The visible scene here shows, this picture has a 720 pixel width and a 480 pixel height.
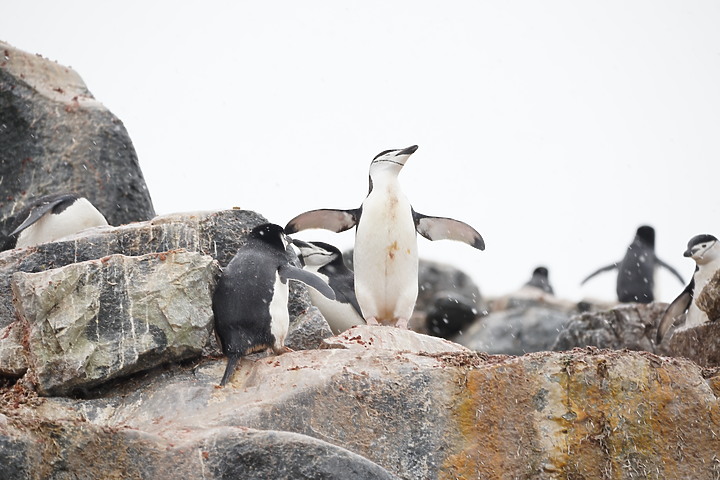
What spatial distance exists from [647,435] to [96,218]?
20.4ft

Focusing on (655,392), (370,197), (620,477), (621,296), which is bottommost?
(621,296)

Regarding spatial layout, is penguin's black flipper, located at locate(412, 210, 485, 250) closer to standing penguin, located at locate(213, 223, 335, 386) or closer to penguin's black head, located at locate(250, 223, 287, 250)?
penguin's black head, located at locate(250, 223, 287, 250)

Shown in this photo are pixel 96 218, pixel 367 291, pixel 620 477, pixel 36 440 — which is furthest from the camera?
pixel 96 218

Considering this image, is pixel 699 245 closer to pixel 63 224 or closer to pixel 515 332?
pixel 515 332

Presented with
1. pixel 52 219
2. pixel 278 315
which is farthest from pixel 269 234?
pixel 52 219

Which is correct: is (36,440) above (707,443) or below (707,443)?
above

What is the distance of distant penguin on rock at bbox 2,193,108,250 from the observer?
8.81m

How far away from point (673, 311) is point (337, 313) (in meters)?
4.54

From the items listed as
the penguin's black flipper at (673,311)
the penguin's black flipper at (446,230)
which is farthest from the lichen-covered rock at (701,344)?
the penguin's black flipper at (673,311)

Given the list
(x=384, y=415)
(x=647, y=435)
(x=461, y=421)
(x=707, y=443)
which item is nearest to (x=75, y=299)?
(x=384, y=415)

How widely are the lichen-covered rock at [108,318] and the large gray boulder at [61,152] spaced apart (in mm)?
4730

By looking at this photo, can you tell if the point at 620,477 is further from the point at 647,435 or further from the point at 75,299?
the point at 75,299

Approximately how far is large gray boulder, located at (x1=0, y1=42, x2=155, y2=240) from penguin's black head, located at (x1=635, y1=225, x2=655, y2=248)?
33.6 ft

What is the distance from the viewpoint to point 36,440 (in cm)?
397
